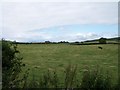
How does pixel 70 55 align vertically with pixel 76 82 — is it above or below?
above

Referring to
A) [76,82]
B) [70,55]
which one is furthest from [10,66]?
[70,55]

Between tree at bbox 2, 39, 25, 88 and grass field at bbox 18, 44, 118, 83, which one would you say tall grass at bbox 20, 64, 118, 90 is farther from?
grass field at bbox 18, 44, 118, 83

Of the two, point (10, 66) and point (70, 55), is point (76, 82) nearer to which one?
point (10, 66)

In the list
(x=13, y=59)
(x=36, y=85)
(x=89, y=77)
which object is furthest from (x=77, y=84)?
(x=13, y=59)

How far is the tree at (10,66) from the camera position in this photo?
14.1m

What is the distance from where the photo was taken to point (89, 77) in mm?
15312

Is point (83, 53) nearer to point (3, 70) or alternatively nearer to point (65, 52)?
point (65, 52)

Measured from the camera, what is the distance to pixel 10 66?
1439 centimetres

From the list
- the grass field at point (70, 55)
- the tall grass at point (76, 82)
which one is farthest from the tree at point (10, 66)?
the grass field at point (70, 55)

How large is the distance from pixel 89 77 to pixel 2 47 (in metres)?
4.16

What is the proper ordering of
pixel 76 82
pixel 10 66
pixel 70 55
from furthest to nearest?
pixel 70 55
pixel 76 82
pixel 10 66

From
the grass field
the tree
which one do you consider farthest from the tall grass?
the grass field

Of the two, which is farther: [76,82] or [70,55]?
[70,55]

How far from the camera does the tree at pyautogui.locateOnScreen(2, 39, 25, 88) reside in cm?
1406
